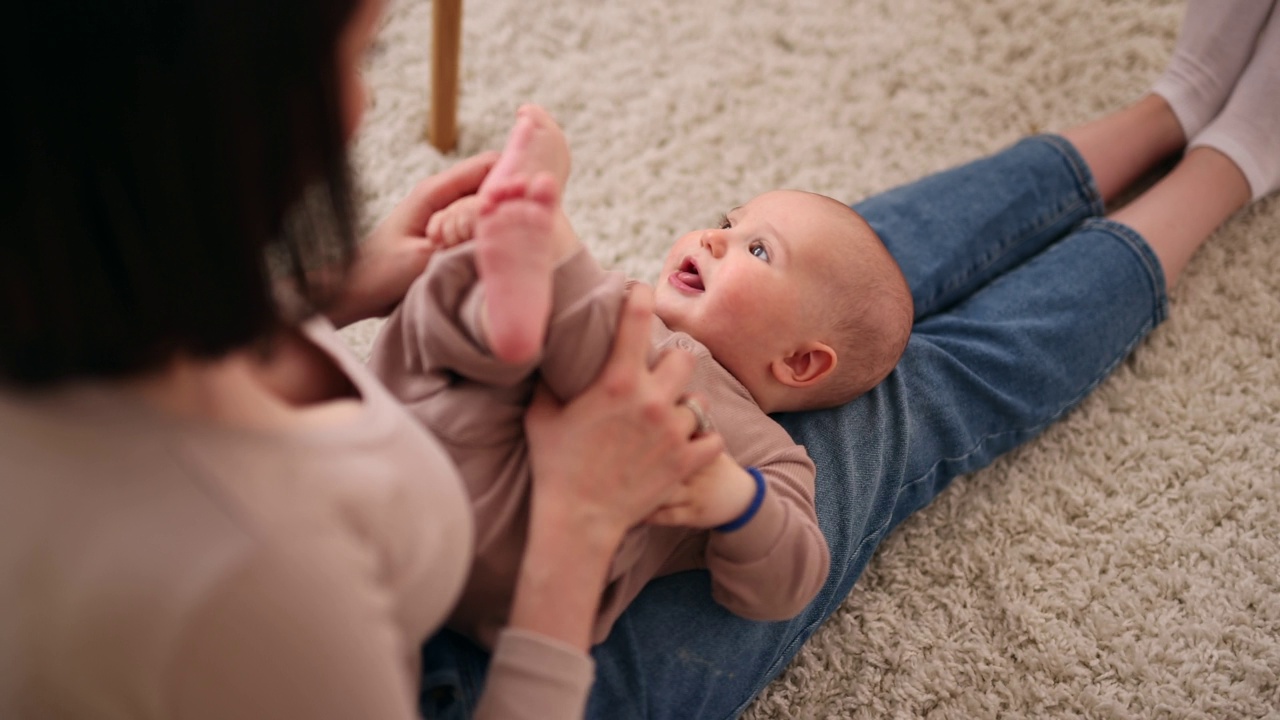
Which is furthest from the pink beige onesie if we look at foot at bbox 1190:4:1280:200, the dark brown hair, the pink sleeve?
foot at bbox 1190:4:1280:200

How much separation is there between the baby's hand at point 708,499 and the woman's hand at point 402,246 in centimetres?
30

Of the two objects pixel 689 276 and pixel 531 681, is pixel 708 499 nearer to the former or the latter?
pixel 531 681

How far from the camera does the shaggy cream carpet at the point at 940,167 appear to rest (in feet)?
3.48

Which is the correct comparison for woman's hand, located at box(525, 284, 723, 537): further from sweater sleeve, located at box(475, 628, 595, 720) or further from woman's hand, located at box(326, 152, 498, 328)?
woman's hand, located at box(326, 152, 498, 328)

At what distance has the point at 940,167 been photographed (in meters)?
1.49

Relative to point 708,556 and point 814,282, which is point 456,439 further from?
point 814,282

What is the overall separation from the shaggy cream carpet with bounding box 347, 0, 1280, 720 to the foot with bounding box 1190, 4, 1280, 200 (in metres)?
0.09

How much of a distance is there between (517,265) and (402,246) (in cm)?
23

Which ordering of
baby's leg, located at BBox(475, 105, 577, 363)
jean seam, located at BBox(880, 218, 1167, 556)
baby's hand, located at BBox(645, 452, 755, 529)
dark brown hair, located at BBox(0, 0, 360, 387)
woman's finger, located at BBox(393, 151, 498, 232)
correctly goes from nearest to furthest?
1. dark brown hair, located at BBox(0, 0, 360, 387)
2. baby's leg, located at BBox(475, 105, 577, 363)
3. baby's hand, located at BBox(645, 452, 755, 529)
4. woman's finger, located at BBox(393, 151, 498, 232)
5. jean seam, located at BBox(880, 218, 1167, 556)

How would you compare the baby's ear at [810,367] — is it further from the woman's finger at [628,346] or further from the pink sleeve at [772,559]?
the woman's finger at [628,346]

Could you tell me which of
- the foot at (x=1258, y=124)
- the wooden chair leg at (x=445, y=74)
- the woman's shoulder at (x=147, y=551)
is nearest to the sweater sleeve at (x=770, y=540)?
the woman's shoulder at (x=147, y=551)

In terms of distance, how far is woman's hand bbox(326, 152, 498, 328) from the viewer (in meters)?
0.83

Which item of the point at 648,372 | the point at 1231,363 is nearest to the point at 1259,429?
the point at 1231,363

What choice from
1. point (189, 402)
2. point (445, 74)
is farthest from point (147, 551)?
point (445, 74)
